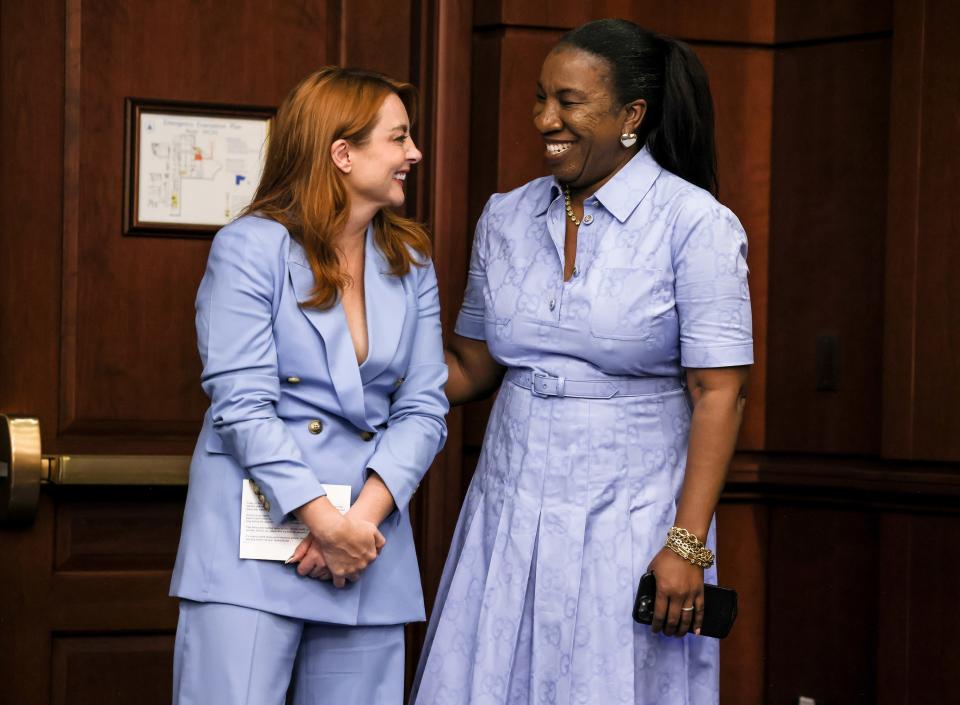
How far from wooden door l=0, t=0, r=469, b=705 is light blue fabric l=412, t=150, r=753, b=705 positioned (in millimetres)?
697

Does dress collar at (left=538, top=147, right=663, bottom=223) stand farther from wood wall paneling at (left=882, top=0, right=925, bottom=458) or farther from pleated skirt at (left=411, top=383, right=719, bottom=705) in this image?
wood wall paneling at (left=882, top=0, right=925, bottom=458)

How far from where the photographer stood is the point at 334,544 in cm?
224

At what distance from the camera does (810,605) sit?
3.33 metres

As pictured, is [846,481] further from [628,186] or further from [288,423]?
[288,423]

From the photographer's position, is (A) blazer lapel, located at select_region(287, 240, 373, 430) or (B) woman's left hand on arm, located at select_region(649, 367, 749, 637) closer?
(A) blazer lapel, located at select_region(287, 240, 373, 430)

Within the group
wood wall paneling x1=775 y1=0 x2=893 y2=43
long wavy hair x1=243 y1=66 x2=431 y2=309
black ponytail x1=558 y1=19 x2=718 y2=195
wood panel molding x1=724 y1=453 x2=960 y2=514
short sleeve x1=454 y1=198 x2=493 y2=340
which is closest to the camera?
long wavy hair x1=243 y1=66 x2=431 y2=309

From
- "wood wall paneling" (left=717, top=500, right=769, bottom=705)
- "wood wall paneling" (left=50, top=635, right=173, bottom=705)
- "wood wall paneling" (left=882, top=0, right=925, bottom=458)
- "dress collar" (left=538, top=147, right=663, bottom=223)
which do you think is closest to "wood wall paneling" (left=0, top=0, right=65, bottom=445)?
"wood wall paneling" (left=50, top=635, right=173, bottom=705)

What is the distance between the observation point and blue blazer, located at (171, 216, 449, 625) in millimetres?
2232

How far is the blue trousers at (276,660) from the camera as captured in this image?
222cm

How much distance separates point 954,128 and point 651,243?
101cm

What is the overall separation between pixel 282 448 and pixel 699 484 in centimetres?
78

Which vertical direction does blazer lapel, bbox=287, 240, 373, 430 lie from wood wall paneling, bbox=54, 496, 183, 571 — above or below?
above

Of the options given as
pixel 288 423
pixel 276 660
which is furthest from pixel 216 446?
pixel 276 660

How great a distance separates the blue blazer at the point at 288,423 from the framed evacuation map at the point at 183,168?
88 cm
